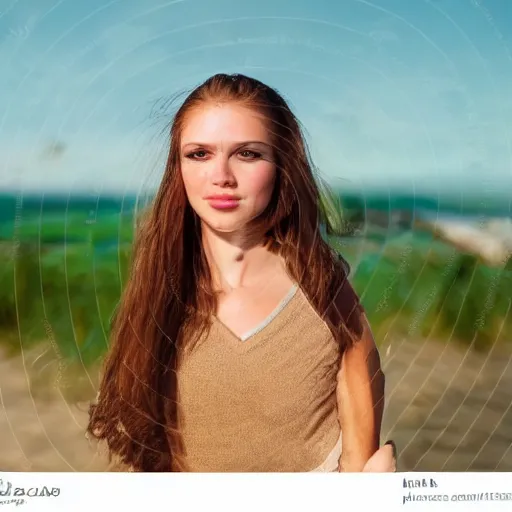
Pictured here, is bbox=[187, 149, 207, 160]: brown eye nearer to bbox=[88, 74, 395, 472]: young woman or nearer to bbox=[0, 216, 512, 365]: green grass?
bbox=[88, 74, 395, 472]: young woman

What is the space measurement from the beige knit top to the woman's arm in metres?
0.02

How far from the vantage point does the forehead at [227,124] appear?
59.6 inches

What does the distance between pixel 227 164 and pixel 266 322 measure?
1.13 feet

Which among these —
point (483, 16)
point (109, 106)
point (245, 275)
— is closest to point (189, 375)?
point (245, 275)

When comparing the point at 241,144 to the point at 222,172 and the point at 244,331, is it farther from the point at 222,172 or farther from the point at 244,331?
the point at 244,331

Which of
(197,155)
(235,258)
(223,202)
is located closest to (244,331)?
(235,258)

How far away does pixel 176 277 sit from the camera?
1.60 meters

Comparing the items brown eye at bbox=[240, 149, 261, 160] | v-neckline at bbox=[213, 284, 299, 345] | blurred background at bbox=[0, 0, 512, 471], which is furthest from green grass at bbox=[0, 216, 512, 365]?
brown eye at bbox=[240, 149, 261, 160]

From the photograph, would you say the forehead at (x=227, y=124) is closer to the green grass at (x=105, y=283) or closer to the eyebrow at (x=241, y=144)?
the eyebrow at (x=241, y=144)

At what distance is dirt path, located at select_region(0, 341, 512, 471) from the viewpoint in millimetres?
1665

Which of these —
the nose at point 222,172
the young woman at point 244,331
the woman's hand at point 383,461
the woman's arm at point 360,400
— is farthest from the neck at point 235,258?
the woman's hand at point 383,461

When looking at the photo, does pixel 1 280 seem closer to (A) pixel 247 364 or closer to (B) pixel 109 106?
(B) pixel 109 106

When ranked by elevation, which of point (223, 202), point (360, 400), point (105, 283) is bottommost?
point (360, 400)
